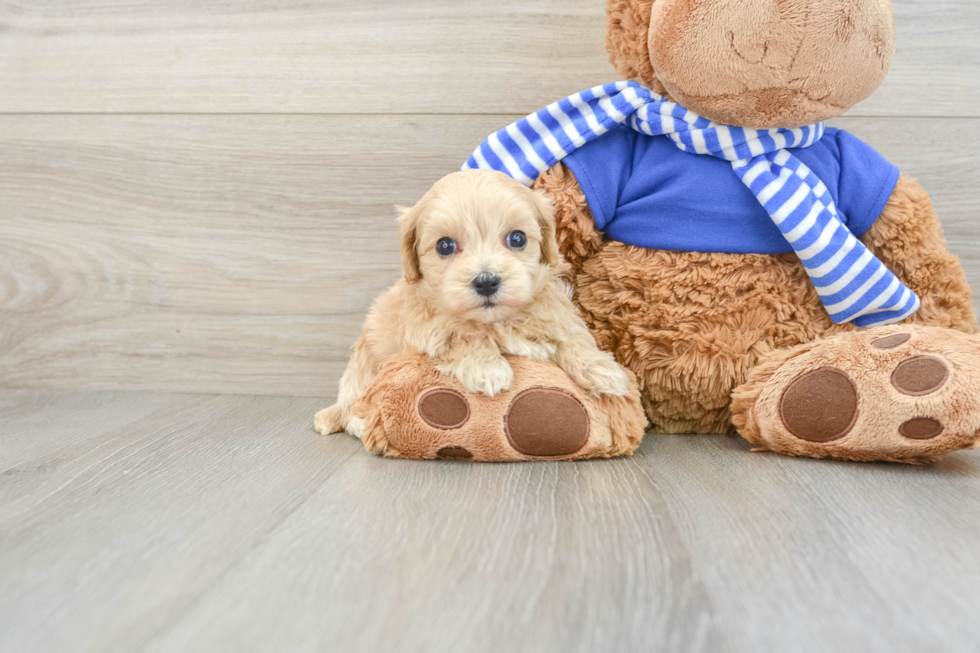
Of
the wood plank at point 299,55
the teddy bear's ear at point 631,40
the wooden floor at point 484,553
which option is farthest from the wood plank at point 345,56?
the wooden floor at point 484,553

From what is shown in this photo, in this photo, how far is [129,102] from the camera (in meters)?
1.26

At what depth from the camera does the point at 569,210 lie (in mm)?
925

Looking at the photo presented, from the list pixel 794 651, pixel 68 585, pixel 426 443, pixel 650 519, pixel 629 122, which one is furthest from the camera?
pixel 629 122

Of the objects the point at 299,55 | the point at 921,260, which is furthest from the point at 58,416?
the point at 921,260

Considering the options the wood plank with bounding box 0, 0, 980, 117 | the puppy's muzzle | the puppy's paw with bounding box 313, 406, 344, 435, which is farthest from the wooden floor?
the wood plank with bounding box 0, 0, 980, 117

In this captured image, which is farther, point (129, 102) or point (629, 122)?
point (129, 102)

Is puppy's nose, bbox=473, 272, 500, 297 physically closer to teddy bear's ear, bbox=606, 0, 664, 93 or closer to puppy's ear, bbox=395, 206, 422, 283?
puppy's ear, bbox=395, 206, 422, 283

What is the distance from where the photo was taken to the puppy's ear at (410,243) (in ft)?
2.75

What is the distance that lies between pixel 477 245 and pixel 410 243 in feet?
0.32

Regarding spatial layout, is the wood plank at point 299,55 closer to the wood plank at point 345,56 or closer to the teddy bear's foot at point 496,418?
the wood plank at point 345,56

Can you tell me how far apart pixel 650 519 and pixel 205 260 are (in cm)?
96

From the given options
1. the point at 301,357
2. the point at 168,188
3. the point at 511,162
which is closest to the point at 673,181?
the point at 511,162

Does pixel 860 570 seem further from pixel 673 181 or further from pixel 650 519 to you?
pixel 673 181

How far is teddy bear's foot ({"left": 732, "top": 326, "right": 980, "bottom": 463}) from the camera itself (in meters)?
0.75
